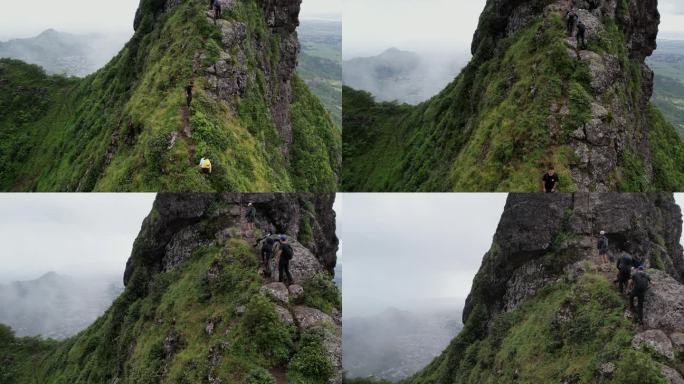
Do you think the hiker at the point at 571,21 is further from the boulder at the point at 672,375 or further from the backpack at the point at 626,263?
the boulder at the point at 672,375

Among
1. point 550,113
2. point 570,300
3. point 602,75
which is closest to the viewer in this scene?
point 570,300

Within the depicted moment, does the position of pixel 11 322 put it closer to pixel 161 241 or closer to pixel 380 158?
pixel 161 241

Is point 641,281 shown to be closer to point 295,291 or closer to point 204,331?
point 295,291

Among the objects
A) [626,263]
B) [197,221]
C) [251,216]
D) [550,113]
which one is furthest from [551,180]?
[197,221]

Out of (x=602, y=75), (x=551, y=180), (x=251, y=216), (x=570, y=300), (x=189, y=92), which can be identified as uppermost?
(x=602, y=75)

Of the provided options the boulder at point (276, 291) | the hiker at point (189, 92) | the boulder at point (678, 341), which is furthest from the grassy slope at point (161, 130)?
the boulder at point (678, 341)

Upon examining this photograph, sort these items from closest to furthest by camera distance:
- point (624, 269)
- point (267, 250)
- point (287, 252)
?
point (624, 269) < point (287, 252) < point (267, 250)

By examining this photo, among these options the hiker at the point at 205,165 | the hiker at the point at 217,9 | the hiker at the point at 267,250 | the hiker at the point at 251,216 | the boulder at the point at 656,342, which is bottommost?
the boulder at the point at 656,342
